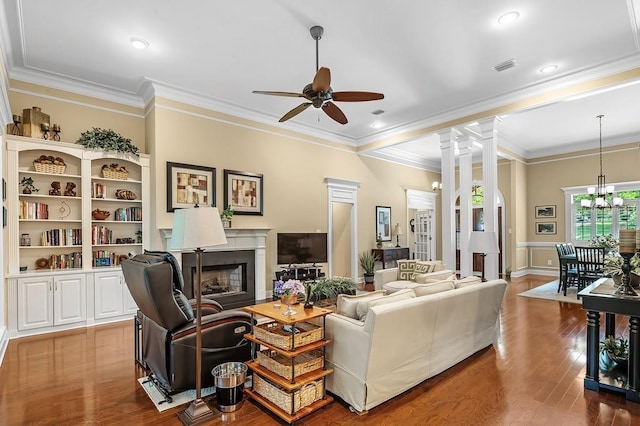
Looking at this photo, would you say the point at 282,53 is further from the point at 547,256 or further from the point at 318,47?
the point at 547,256

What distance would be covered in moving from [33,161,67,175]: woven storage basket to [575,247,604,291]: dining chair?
894cm

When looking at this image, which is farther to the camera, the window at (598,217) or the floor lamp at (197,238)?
the window at (598,217)

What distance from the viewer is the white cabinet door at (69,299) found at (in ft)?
14.8

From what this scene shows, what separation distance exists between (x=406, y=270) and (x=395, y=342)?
3.47 m

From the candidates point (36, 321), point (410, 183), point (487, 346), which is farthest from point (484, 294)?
point (410, 183)

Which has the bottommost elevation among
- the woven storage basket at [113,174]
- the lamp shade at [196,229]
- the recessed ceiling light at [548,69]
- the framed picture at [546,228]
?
the framed picture at [546,228]

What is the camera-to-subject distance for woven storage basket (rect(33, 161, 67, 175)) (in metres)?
4.54

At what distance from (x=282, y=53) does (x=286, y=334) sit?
11.1 feet

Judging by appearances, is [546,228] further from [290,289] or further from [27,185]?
[27,185]

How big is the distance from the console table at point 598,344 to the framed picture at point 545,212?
7071 millimetres

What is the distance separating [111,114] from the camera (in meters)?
5.28

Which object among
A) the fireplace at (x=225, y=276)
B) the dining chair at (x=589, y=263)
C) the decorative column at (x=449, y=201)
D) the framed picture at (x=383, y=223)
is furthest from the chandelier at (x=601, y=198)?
the fireplace at (x=225, y=276)

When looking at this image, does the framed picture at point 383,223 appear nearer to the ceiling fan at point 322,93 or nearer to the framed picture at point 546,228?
the framed picture at point 546,228

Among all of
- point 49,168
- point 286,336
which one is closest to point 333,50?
point 286,336
